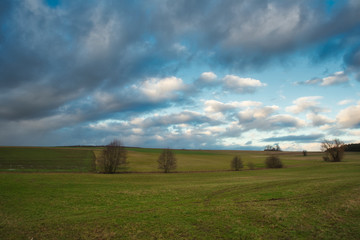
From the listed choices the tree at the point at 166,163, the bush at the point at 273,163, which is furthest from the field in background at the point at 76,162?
the bush at the point at 273,163

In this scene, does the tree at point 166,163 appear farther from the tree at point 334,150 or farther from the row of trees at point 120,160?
the tree at point 334,150

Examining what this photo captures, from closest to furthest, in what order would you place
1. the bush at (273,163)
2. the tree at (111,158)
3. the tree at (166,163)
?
the tree at (111,158) → the tree at (166,163) → the bush at (273,163)

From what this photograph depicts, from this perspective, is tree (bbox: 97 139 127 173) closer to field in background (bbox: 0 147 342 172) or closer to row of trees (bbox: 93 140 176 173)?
row of trees (bbox: 93 140 176 173)

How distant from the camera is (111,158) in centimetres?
6156

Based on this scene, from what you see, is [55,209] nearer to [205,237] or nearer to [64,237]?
[64,237]

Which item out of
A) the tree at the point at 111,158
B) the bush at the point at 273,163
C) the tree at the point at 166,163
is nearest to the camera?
the tree at the point at 111,158

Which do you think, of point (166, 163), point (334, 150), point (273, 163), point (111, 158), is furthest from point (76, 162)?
point (334, 150)

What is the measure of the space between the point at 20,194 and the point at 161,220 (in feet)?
67.1

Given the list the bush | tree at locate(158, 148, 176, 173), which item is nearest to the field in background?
tree at locate(158, 148, 176, 173)

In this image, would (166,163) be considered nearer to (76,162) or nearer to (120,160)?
(120,160)

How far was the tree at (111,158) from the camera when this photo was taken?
60875mm

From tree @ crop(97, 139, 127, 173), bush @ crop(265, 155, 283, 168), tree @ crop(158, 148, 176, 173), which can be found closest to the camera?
tree @ crop(97, 139, 127, 173)

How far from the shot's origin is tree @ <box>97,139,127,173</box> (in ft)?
200

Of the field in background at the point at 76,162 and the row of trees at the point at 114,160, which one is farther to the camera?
the field in background at the point at 76,162
